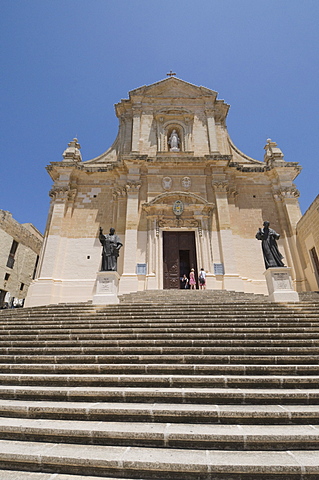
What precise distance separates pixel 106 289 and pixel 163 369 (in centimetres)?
531

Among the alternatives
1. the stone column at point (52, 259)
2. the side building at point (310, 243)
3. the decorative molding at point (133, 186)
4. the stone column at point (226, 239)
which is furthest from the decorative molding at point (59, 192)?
the side building at point (310, 243)

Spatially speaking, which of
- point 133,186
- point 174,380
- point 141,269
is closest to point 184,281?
point 141,269

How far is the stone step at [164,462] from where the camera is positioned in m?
2.28

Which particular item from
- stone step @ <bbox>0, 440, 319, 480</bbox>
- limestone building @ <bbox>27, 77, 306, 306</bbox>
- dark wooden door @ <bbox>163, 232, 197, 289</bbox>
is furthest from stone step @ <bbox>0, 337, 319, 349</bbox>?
dark wooden door @ <bbox>163, 232, 197, 289</bbox>

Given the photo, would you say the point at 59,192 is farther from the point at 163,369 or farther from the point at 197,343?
the point at 163,369

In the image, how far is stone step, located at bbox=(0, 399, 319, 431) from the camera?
3.02 metres

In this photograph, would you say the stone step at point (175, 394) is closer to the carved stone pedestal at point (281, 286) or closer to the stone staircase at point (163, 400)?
the stone staircase at point (163, 400)

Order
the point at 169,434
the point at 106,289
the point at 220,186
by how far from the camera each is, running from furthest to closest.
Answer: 1. the point at 220,186
2. the point at 106,289
3. the point at 169,434

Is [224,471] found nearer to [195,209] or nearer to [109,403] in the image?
[109,403]

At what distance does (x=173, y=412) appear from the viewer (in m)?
3.10

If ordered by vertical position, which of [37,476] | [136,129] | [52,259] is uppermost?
[136,129]

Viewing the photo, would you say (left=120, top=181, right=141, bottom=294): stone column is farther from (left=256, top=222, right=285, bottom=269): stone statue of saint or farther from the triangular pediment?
the triangular pediment

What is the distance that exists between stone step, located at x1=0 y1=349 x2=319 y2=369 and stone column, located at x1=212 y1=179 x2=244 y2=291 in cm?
839

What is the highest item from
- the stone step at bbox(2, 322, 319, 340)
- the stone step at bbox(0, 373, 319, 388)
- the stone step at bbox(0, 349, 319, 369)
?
the stone step at bbox(2, 322, 319, 340)
